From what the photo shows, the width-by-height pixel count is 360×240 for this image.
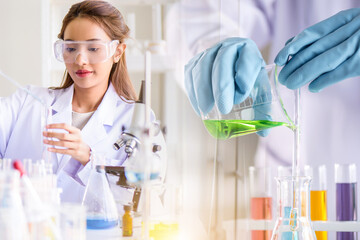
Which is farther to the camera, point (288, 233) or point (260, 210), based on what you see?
point (260, 210)

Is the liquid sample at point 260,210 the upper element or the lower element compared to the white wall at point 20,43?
lower

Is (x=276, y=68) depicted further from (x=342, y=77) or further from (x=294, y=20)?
(x=294, y=20)

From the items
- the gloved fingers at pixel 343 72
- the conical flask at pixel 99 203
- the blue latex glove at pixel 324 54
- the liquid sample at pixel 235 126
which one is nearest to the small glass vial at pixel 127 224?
the conical flask at pixel 99 203

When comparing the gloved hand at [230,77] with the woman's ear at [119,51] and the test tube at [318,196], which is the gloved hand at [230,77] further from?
the test tube at [318,196]

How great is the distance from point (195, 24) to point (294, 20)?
Answer: 439 millimetres

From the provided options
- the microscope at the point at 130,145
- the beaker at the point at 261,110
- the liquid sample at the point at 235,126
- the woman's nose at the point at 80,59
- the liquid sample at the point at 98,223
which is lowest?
the liquid sample at the point at 98,223

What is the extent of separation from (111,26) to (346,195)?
1183 mm

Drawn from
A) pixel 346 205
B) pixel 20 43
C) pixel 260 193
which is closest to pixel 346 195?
pixel 346 205

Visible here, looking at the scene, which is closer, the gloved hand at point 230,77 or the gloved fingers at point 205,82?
the gloved hand at point 230,77

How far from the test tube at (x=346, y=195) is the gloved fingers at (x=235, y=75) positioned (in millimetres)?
855

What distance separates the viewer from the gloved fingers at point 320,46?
1.20m

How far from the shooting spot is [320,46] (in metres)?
1.21

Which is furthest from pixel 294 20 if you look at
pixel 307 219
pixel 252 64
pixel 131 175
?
pixel 131 175

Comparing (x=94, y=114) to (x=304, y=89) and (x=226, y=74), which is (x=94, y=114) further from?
(x=304, y=89)
